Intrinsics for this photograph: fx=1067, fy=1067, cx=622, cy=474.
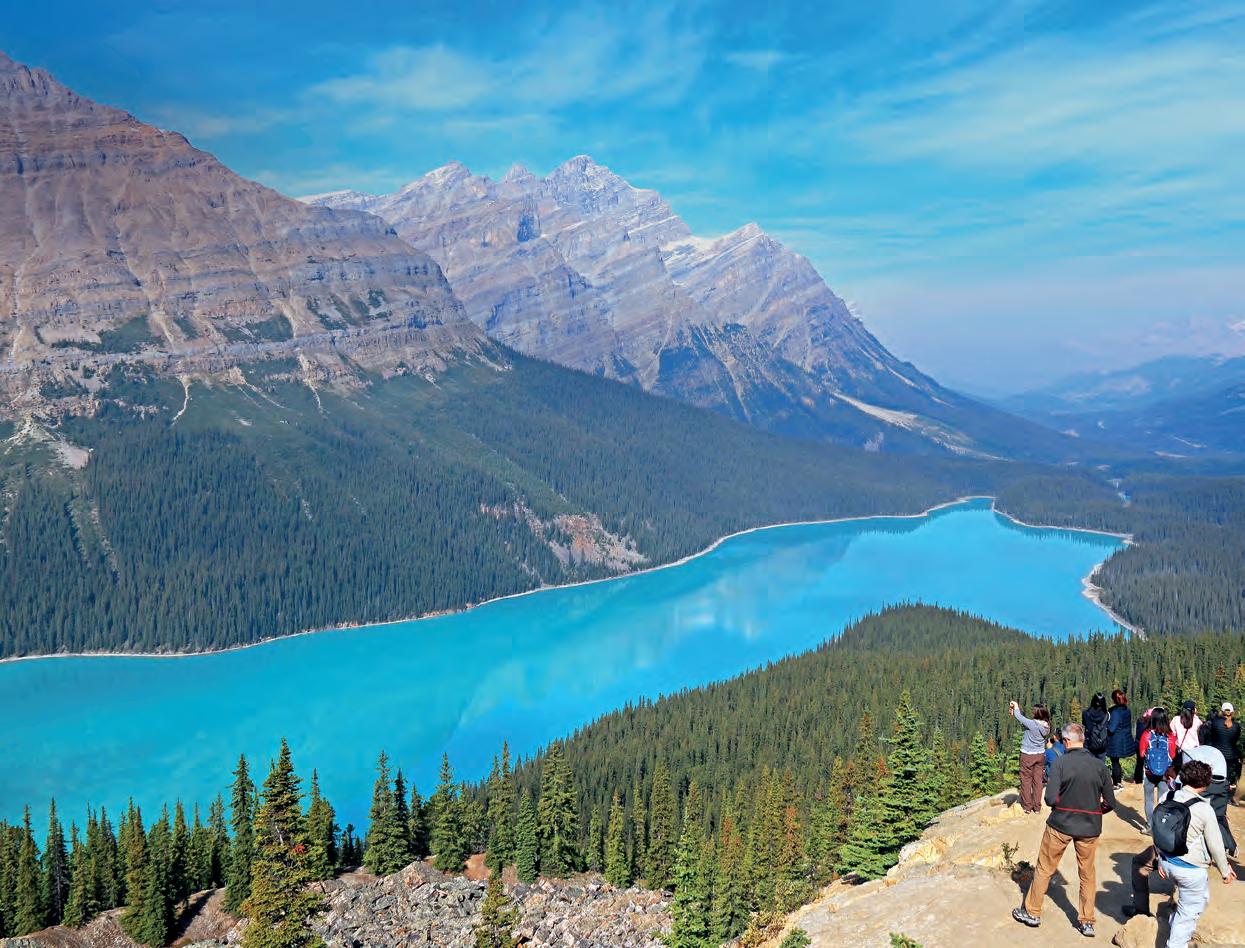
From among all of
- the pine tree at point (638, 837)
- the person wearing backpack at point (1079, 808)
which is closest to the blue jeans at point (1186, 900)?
the person wearing backpack at point (1079, 808)

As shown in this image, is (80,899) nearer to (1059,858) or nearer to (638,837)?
(638,837)

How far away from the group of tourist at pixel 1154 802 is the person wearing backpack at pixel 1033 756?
0.18m

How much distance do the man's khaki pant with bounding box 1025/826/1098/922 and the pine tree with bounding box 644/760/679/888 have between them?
46.9 meters

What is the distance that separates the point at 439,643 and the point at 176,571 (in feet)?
168

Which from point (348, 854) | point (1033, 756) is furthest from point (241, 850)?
point (1033, 756)

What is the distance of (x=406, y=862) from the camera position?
7094cm

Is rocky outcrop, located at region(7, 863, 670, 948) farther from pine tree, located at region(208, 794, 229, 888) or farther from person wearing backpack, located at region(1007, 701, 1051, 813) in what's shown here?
person wearing backpack, located at region(1007, 701, 1051, 813)

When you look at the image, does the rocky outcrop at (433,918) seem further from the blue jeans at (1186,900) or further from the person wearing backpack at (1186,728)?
the blue jeans at (1186,900)

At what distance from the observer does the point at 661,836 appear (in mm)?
72062

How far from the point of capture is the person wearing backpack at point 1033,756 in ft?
98.7

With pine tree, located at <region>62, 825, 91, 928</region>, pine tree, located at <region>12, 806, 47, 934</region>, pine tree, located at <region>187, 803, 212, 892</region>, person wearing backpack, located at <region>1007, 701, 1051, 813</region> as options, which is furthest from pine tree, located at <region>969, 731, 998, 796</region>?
pine tree, located at <region>12, 806, 47, 934</region>

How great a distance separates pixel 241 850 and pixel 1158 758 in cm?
5924

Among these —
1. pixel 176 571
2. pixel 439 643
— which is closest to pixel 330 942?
pixel 439 643

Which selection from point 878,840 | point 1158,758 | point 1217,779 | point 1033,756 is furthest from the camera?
point 878,840
